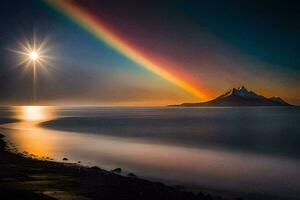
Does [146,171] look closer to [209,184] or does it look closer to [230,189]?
[209,184]

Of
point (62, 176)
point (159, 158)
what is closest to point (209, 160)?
point (159, 158)

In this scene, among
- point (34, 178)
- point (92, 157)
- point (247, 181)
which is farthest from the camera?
point (92, 157)

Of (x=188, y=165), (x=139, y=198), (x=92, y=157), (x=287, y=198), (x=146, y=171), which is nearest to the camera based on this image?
(x=139, y=198)

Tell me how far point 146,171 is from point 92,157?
10.4m

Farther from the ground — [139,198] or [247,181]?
[247,181]

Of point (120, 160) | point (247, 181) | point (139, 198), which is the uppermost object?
point (120, 160)

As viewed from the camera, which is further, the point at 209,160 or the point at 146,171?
the point at 209,160

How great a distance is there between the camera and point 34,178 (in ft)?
69.8

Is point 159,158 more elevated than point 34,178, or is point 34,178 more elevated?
point 159,158

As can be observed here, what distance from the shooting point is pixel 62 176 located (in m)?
22.5

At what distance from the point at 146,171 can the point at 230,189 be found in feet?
29.3

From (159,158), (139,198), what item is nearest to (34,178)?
(139,198)

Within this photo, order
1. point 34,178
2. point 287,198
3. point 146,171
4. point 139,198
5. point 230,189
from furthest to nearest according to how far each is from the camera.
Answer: point 146,171, point 230,189, point 287,198, point 34,178, point 139,198

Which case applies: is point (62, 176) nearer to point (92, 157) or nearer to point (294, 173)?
point (92, 157)
